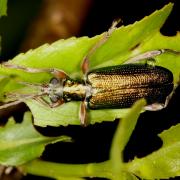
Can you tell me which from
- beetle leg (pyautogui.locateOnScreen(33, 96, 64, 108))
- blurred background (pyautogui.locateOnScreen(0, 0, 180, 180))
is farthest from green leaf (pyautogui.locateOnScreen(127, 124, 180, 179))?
beetle leg (pyautogui.locateOnScreen(33, 96, 64, 108))

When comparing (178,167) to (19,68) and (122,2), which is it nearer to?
(19,68)

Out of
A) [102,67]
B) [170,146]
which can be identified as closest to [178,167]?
[170,146]

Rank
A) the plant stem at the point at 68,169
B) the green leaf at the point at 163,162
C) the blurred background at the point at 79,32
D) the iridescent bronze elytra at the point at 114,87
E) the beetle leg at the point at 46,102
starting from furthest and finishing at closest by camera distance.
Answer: the blurred background at the point at 79,32 < the iridescent bronze elytra at the point at 114,87 < the beetle leg at the point at 46,102 < the plant stem at the point at 68,169 < the green leaf at the point at 163,162

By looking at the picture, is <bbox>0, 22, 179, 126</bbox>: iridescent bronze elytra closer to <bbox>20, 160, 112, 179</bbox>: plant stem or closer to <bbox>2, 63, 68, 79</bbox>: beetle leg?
<bbox>2, 63, 68, 79</bbox>: beetle leg

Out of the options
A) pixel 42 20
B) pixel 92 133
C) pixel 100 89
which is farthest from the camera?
pixel 42 20

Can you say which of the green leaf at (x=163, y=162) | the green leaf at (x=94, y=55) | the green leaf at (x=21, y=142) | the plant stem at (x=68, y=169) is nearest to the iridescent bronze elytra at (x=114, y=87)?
the green leaf at (x=94, y=55)

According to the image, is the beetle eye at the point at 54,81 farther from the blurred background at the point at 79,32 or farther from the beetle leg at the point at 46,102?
the blurred background at the point at 79,32

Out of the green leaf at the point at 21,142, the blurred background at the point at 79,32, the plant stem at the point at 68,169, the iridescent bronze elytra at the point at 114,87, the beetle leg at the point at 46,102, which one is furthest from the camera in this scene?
the blurred background at the point at 79,32
